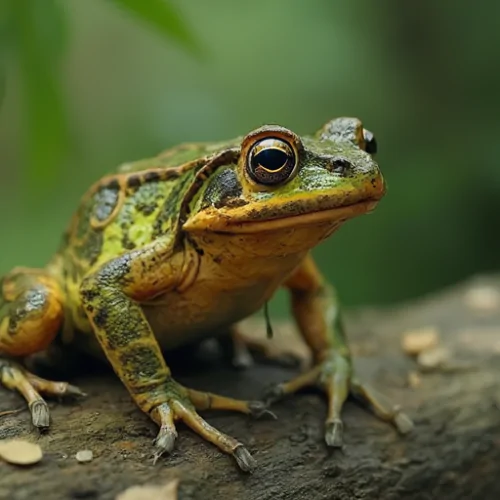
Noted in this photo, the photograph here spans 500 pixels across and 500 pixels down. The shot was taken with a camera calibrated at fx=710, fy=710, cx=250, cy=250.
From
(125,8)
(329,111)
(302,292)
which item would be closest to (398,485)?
(302,292)

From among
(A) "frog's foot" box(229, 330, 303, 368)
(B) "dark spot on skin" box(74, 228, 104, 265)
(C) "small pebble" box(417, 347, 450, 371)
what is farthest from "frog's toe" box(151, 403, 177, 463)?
(C) "small pebble" box(417, 347, 450, 371)

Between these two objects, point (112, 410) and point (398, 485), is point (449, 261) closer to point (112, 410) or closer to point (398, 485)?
point (398, 485)

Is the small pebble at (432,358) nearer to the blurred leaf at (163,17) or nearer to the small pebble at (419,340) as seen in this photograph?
the small pebble at (419,340)

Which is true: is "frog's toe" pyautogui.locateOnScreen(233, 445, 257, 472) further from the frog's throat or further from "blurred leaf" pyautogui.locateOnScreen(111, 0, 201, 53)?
"blurred leaf" pyautogui.locateOnScreen(111, 0, 201, 53)

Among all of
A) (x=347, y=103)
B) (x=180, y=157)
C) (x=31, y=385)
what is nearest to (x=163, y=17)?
(x=180, y=157)

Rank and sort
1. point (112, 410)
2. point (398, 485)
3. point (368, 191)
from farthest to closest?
point (398, 485), point (112, 410), point (368, 191)

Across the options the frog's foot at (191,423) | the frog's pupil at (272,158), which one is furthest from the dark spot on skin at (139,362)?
the frog's pupil at (272,158)
